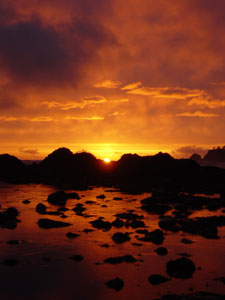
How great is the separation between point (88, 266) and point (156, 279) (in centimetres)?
456

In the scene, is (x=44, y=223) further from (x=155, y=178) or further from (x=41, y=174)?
(x=41, y=174)

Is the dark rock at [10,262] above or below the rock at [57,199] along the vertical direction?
below

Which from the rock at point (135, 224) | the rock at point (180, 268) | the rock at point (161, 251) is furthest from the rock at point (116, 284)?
the rock at point (135, 224)

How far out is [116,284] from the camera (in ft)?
55.2

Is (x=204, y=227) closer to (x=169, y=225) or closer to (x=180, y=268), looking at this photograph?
(x=169, y=225)

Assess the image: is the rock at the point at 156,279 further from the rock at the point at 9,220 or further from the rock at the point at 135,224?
the rock at the point at 9,220

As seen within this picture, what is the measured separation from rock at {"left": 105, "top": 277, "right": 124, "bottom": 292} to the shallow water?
0.29 m

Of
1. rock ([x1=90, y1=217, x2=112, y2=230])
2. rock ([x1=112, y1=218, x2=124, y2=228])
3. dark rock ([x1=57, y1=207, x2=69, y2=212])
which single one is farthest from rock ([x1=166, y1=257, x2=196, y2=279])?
dark rock ([x1=57, y1=207, x2=69, y2=212])

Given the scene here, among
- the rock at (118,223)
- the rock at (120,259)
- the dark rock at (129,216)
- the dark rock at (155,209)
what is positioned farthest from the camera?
the dark rock at (155,209)

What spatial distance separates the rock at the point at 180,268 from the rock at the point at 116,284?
10.6 ft

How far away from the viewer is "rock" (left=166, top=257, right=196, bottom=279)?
18417 millimetres

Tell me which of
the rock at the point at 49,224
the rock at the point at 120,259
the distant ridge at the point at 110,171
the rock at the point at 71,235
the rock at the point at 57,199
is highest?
the distant ridge at the point at 110,171

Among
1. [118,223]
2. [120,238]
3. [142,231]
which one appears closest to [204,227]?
[142,231]

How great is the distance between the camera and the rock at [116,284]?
16688mm
